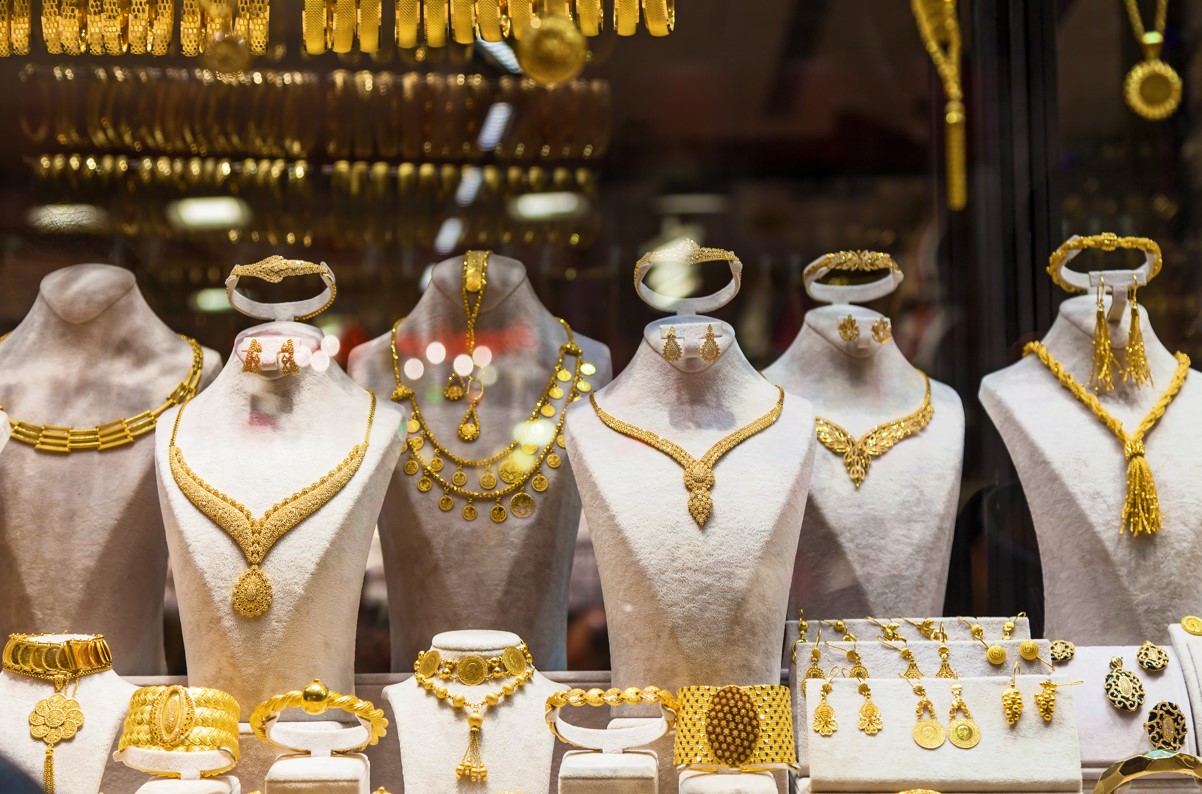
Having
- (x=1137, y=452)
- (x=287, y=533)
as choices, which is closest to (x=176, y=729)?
(x=287, y=533)

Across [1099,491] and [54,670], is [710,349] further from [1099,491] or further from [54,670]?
[54,670]

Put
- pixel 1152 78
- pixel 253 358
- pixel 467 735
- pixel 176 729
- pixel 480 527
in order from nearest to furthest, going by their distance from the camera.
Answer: pixel 176 729 → pixel 467 735 → pixel 253 358 → pixel 480 527 → pixel 1152 78

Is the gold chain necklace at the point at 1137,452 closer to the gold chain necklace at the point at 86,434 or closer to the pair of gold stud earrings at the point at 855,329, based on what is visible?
the pair of gold stud earrings at the point at 855,329

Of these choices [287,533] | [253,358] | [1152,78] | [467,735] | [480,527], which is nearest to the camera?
[467,735]

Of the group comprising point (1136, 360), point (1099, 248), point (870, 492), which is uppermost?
point (1099, 248)

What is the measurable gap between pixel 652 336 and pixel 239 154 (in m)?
0.95

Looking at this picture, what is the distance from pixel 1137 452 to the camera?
2.42 m

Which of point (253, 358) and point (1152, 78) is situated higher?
point (1152, 78)

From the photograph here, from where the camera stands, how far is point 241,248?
270 cm

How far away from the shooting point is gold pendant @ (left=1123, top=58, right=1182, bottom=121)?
2.96m

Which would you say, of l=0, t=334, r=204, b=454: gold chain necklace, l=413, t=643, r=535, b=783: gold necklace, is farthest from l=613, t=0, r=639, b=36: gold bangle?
l=413, t=643, r=535, b=783: gold necklace

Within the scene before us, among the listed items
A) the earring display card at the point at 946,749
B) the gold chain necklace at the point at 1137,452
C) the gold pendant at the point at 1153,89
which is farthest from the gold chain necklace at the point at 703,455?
the gold pendant at the point at 1153,89

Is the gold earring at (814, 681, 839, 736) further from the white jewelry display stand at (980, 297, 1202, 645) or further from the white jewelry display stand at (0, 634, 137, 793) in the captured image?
the white jewelry display stand at (0, 634, 137, 793)

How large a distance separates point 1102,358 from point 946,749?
89 centimetres
